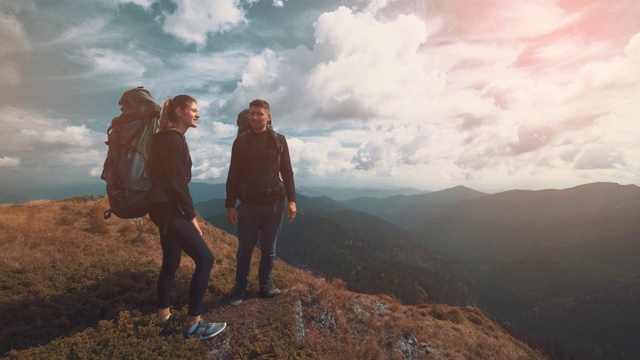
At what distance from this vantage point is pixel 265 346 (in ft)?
19.4

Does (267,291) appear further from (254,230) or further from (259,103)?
(259,103)

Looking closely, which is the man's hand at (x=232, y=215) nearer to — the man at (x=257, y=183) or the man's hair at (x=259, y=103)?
the man at (x=257, y=183)

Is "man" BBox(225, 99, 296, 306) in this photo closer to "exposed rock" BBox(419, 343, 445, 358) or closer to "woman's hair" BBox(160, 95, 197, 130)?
"woman's hair" BBox(160, 95, 197, 130)

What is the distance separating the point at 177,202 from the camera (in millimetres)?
5211

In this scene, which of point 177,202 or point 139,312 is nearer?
point 177,202

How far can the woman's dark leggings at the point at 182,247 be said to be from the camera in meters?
5.21

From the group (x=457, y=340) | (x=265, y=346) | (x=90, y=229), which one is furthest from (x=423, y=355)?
(x=90, y=229)

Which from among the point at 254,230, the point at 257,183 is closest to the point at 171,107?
the point at 257,183

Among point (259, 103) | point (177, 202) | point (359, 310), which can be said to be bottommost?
point (359, 310)

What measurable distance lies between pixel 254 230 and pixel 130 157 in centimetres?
304

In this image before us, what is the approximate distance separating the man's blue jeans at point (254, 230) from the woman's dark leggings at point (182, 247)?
137 centimetres

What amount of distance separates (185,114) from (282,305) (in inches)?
199

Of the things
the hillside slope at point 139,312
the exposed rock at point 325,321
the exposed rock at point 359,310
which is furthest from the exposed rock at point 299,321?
the exposed rock at point 359,310

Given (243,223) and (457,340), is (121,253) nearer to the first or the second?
(243,223)
